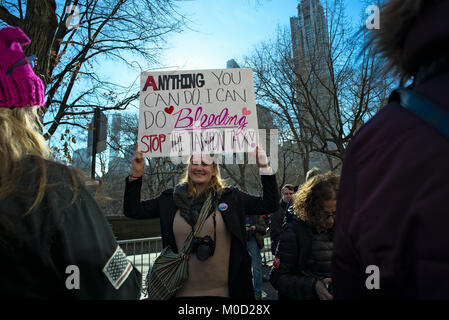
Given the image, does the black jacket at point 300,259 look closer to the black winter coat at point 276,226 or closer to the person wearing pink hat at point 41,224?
the person wearing pink hat at point 41,224

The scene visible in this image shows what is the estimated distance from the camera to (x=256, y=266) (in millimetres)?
5520

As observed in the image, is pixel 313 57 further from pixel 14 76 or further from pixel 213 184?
pixel 14 76

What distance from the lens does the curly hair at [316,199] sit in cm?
225

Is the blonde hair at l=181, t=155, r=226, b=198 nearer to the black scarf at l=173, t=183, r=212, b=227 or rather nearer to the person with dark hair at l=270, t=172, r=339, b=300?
the black scarf at l=173, t=183, r=212, b=227

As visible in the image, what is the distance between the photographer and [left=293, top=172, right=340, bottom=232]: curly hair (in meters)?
2.25

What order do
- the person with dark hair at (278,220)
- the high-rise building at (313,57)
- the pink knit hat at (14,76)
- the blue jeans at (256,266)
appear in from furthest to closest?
the high-rise building at (313,57) → the person with dark hair at (278,220) → the blue jeans at (256,266) → the pink knit hat at (14,76)

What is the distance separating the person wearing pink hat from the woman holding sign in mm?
1155

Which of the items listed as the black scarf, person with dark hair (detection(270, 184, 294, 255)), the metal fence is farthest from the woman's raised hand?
person with dark hair (detection(270, 184, 294, 255))

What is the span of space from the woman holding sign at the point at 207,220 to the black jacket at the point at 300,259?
28cm

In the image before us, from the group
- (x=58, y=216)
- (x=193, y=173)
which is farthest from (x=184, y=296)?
(x=58, y=216)

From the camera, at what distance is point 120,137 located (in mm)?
17688

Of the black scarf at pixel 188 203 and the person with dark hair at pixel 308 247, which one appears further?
the black scarf at pixel 188 203

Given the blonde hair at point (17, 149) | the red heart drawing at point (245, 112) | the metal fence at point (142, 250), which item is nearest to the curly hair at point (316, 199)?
the red heart drawing at point (245, 112)
